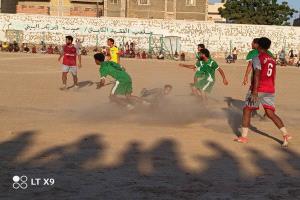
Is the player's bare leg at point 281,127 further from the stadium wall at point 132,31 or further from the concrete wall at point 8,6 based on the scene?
the concrete wall at point 8,6

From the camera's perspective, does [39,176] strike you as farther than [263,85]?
No

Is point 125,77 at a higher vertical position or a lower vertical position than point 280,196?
higher

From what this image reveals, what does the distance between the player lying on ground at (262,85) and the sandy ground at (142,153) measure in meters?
0.29

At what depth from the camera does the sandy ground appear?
197 inches

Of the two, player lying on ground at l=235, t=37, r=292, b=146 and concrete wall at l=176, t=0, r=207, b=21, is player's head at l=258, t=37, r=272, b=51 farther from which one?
concrete wall at l=176, t=0, r=207, b=21

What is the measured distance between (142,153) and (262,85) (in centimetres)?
208

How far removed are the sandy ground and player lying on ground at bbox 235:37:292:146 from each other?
292 millimetres

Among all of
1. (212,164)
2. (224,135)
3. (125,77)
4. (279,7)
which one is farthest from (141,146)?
(279,7)

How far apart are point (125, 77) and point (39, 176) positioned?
5.06 meters

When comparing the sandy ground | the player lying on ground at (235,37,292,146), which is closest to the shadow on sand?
the sandy ground

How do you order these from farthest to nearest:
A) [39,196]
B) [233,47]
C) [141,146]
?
1. [233,47]
2. [141,146]
3. [39,196]

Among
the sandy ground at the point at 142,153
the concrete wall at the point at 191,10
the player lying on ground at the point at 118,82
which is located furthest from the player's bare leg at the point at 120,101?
the concrete wall at the point at 191,10

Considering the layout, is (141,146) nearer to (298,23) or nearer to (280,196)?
(280,196)

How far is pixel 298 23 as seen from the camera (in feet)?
247
